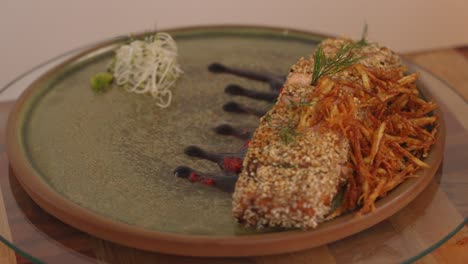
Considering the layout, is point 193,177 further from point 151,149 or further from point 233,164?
point 151,149

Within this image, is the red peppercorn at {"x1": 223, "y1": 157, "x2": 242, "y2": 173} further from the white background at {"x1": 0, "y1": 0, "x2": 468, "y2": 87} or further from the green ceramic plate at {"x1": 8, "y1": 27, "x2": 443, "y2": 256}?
the white background at {"x1": 0, "y1": 0, "x2": 468, "y2": 87}

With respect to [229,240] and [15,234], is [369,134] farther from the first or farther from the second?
[15,234]

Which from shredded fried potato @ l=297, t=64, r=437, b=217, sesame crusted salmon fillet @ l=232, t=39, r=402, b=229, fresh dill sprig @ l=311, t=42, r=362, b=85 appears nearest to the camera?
sesame crusted salmon fillet @ l=232, t=39, r=402, b=229

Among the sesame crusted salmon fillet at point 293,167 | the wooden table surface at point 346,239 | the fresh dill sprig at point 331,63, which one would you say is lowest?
the wooden table surface at point 346,239

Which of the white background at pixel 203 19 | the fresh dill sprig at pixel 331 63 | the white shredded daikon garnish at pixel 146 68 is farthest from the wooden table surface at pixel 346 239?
the white background at pixel 203 19

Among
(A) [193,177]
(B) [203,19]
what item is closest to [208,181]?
(A) [193,177]

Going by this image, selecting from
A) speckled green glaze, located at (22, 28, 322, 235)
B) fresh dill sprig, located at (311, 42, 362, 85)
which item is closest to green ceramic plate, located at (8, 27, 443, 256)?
speckled green glaze, located at (22, 28, 322, 235)

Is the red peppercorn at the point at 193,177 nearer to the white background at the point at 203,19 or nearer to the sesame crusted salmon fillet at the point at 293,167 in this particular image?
the sesame crusted salmon fillet at the point at 293,167
